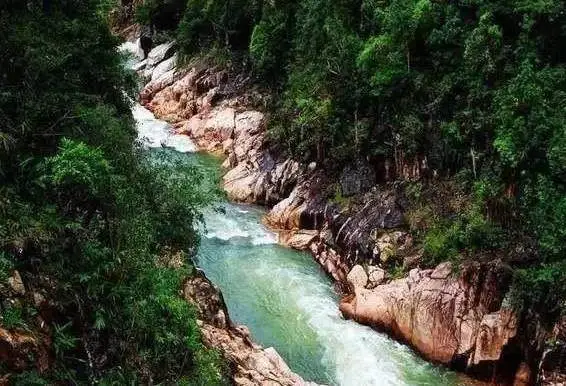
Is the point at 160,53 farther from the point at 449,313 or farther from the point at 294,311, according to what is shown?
the point at 449,313

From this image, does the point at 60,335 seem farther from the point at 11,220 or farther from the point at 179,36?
the point at 179,36

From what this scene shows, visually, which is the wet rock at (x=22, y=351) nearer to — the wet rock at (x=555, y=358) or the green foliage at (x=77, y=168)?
the green foliage at (x=77, y=168)

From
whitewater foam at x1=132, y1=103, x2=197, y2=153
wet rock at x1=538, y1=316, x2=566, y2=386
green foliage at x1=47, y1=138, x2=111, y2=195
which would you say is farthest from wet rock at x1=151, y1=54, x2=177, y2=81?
wet rock at x1=538, y1=316, x2=566, y2=386

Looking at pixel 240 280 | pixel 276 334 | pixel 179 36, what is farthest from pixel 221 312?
pixel 179 36

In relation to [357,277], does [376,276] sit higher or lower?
higher

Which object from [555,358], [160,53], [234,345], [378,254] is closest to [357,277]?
[378,254]

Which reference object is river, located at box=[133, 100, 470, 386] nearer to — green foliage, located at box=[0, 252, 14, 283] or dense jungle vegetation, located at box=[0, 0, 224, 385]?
dense jungle vegetation, located at box=[0, 0, 224, 385]
